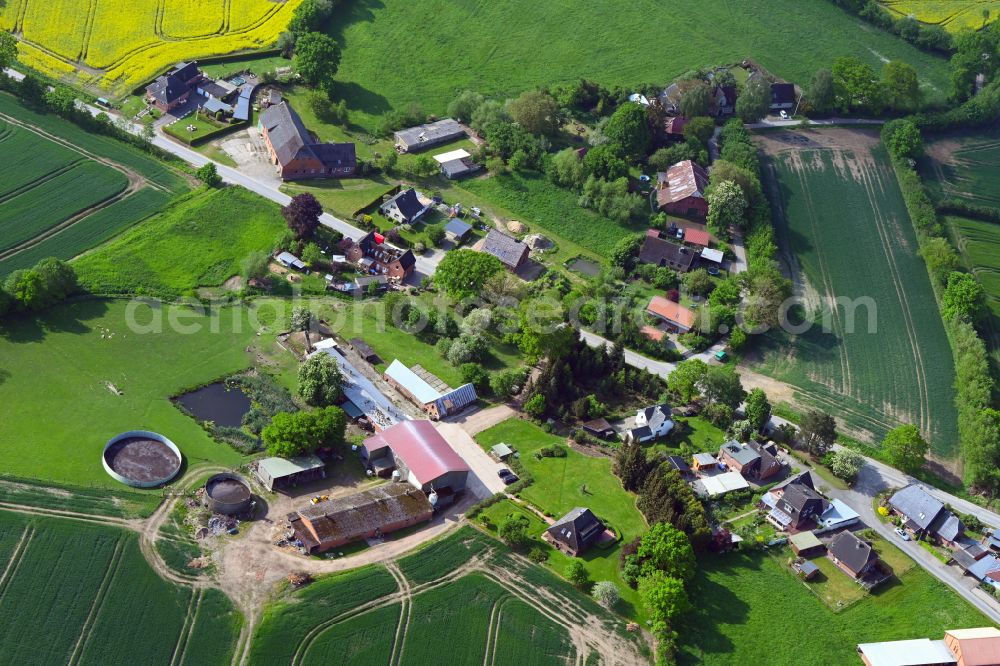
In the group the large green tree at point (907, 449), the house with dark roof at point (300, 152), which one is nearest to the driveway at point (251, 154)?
the house with dark roof at point (300, 152)

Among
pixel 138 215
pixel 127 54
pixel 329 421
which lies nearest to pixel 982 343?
pixel 329 421

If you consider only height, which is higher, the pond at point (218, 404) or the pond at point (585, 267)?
the pond at point (585, 267)

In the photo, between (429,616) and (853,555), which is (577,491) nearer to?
(429,616)

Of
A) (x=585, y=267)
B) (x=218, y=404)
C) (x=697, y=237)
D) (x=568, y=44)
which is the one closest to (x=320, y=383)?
(x=218, y=404)

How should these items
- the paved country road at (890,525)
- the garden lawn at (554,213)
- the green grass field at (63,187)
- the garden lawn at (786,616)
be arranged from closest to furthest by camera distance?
the garden lawn at (786,616)
the paved country road at (890,525)
the green grass field at (63,187)
the garden lawn at (554,213)

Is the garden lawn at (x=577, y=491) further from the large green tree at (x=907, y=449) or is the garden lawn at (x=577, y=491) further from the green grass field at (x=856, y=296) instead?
the green grass field at (x=856, y=296)
